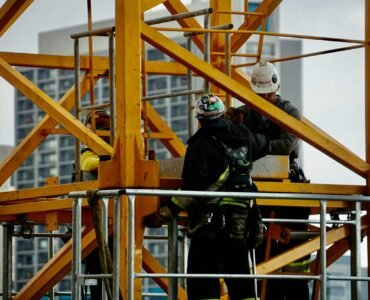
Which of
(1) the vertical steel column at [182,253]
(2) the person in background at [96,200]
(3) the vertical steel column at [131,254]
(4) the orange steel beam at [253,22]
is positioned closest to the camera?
(3) the vertical steel column at [131,254]

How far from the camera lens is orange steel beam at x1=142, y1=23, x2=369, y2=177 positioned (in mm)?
14695

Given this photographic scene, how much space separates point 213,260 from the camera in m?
14.1

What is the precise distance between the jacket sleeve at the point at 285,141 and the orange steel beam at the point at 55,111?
66.8 inches

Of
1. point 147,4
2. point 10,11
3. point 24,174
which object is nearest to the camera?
point 147,4

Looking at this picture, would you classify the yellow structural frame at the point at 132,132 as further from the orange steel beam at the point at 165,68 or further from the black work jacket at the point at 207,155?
the black work jacket at the point at 207,155

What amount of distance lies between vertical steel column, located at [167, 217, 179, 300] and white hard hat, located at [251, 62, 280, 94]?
2274 mm

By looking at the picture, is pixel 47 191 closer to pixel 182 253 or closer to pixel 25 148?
pixel 25 148

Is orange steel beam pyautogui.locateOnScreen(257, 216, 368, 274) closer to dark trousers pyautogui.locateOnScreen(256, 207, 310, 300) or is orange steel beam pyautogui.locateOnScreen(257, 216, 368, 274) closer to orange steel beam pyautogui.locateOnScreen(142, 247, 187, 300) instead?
dark trousers pyautogui.locateOnScreen(256, 207, 310, 300)

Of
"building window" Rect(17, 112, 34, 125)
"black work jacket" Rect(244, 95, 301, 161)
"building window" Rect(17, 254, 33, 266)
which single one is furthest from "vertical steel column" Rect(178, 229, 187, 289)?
"building window" Rect(17, 112, 34, 125)

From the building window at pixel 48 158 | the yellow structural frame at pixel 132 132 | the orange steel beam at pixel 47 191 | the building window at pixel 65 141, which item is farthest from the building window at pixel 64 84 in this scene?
the orange steel beam at pixel 47 191

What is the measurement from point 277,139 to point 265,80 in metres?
0.65

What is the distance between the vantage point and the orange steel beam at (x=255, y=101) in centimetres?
1470

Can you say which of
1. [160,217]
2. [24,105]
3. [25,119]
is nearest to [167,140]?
[160,217]

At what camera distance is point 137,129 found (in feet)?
46.9
